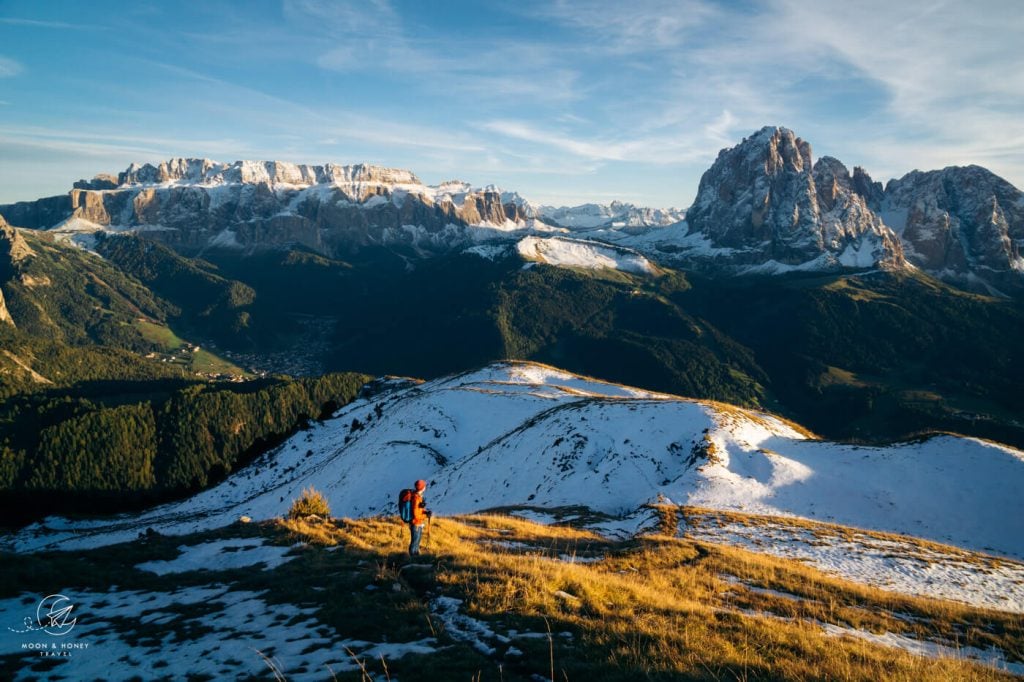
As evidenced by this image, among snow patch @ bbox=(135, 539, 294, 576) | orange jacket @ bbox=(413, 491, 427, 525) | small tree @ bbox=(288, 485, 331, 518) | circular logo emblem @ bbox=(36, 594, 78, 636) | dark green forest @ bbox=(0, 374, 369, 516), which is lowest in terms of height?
dark green forest @ bbox=(0, 374, 369, 516)

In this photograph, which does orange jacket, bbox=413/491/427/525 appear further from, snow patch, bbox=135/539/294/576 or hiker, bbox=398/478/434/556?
snow patch, bbox=135/539/294/576

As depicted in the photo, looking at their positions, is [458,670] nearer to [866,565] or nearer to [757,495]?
[866,565]

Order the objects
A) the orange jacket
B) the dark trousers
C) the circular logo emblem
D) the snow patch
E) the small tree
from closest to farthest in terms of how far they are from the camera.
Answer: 1. the circular logo emblem
2. the dark trousers
3. the orange jacket
4. the snow patch
5. the small tree

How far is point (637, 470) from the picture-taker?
43.9 metres

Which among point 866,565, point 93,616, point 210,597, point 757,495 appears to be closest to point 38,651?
point 93,616

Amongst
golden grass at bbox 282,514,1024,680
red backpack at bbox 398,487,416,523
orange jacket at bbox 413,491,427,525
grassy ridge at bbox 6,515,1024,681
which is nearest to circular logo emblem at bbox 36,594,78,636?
grassy ridge at bbox 6,515,1024,681

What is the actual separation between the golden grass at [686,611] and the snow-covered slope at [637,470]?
16.2m

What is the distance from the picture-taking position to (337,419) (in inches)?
3588

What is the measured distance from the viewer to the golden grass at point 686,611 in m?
9.37

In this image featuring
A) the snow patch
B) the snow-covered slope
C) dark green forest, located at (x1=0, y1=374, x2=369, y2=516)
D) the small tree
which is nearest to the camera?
the snow patch

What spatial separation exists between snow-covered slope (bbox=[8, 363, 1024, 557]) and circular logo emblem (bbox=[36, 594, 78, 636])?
28489 mm

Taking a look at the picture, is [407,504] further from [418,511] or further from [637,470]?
[637,470]

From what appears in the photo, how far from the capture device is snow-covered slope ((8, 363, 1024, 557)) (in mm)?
38688

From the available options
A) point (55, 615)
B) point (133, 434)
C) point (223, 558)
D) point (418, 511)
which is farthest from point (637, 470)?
point (133, 434)
